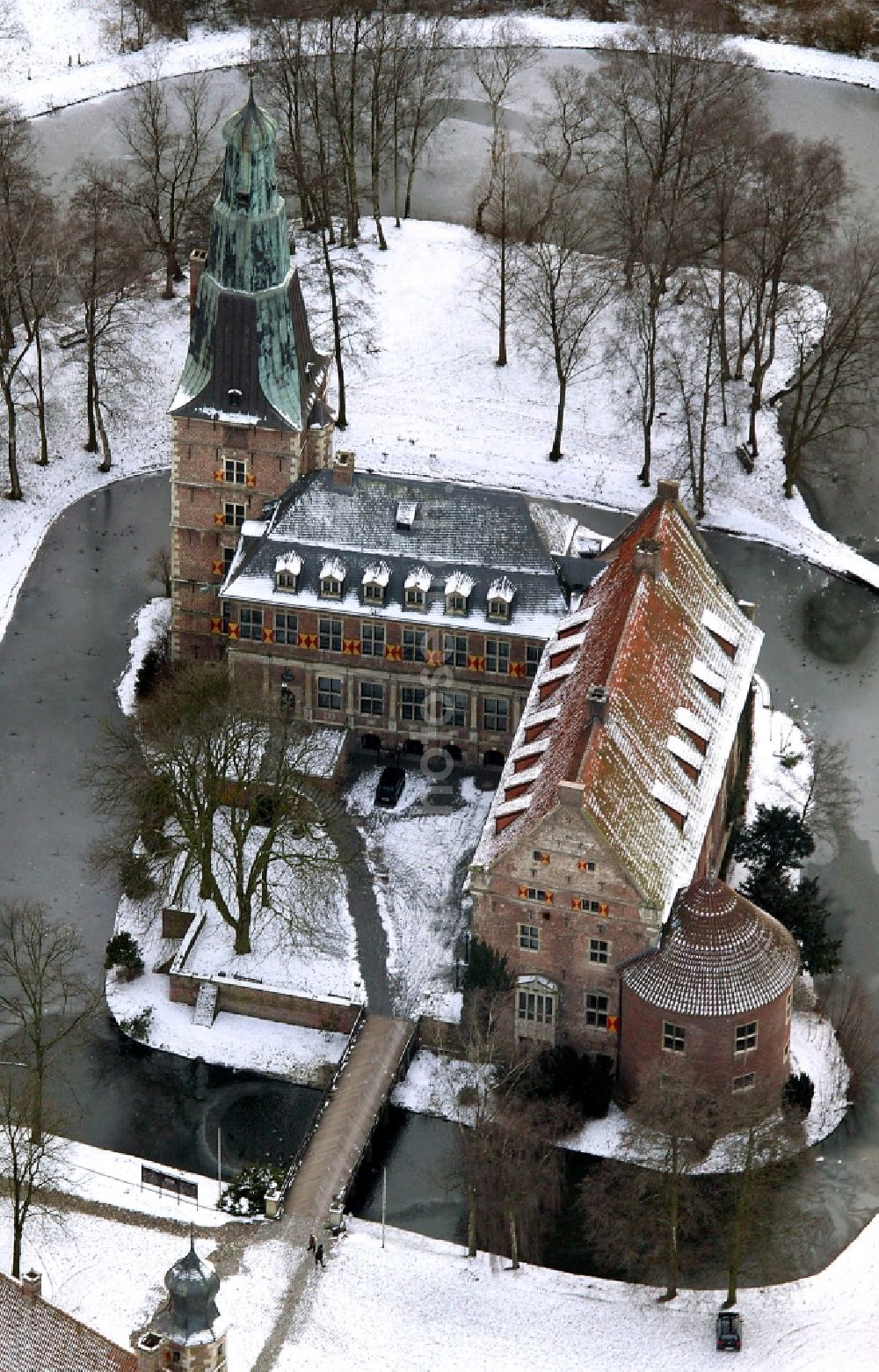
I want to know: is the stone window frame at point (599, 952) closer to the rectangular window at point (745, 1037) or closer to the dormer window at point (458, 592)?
the rectangular window at point (745, 1037)

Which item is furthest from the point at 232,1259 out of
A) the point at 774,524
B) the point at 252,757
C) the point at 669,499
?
the point at 774,524

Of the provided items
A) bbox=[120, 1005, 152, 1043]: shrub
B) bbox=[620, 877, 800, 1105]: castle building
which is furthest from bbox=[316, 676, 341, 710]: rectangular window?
bbox=[620, 877, 800, 1105]: castle building

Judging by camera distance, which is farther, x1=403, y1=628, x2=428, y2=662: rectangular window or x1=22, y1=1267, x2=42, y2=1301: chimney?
x1=403, y1=628, x2=428, y2=662: rectangular window

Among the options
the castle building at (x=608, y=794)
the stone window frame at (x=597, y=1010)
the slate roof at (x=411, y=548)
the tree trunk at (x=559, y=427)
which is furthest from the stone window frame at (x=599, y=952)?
the tree trunk at (x=559, y=427)

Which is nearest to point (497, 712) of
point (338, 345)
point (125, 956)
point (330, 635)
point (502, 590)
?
point (502, 590)

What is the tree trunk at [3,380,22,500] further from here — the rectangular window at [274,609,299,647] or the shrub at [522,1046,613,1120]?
the shrub at [522,1046,613,1120]

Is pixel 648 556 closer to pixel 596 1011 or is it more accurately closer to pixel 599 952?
pixel 599 952
